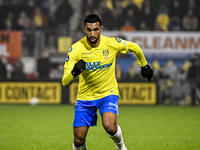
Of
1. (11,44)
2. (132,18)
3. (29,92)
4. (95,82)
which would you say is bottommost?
(29,92)

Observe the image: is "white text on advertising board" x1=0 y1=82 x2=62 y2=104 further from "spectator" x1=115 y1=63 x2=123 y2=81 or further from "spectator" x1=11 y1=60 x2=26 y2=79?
"spectator" x1=115 y1=63 x2=123 y2=81

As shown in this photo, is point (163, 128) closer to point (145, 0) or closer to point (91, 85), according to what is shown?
point (91, 85)

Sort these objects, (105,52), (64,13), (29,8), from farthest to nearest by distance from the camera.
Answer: (29,8) < (64,13) < (105,52)

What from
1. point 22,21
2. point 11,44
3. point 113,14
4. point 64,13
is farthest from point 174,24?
point 11,44

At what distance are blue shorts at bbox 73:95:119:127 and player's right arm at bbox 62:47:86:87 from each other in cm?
51

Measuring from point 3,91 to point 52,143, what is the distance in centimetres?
778

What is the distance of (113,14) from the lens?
16.9 meters

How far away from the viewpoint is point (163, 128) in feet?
27.8

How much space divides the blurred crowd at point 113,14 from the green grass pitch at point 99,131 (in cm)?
589

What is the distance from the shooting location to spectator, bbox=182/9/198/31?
16953mm

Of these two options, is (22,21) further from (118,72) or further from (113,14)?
(118,72)

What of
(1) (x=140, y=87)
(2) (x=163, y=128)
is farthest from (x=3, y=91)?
(2) (x=163, y=128)

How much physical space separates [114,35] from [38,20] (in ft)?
12.2

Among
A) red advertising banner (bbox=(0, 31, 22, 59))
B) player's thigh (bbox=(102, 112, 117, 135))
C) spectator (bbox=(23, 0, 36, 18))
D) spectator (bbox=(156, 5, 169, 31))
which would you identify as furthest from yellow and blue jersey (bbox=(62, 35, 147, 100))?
spectator (bbox=(23, 0, 36, 18))
